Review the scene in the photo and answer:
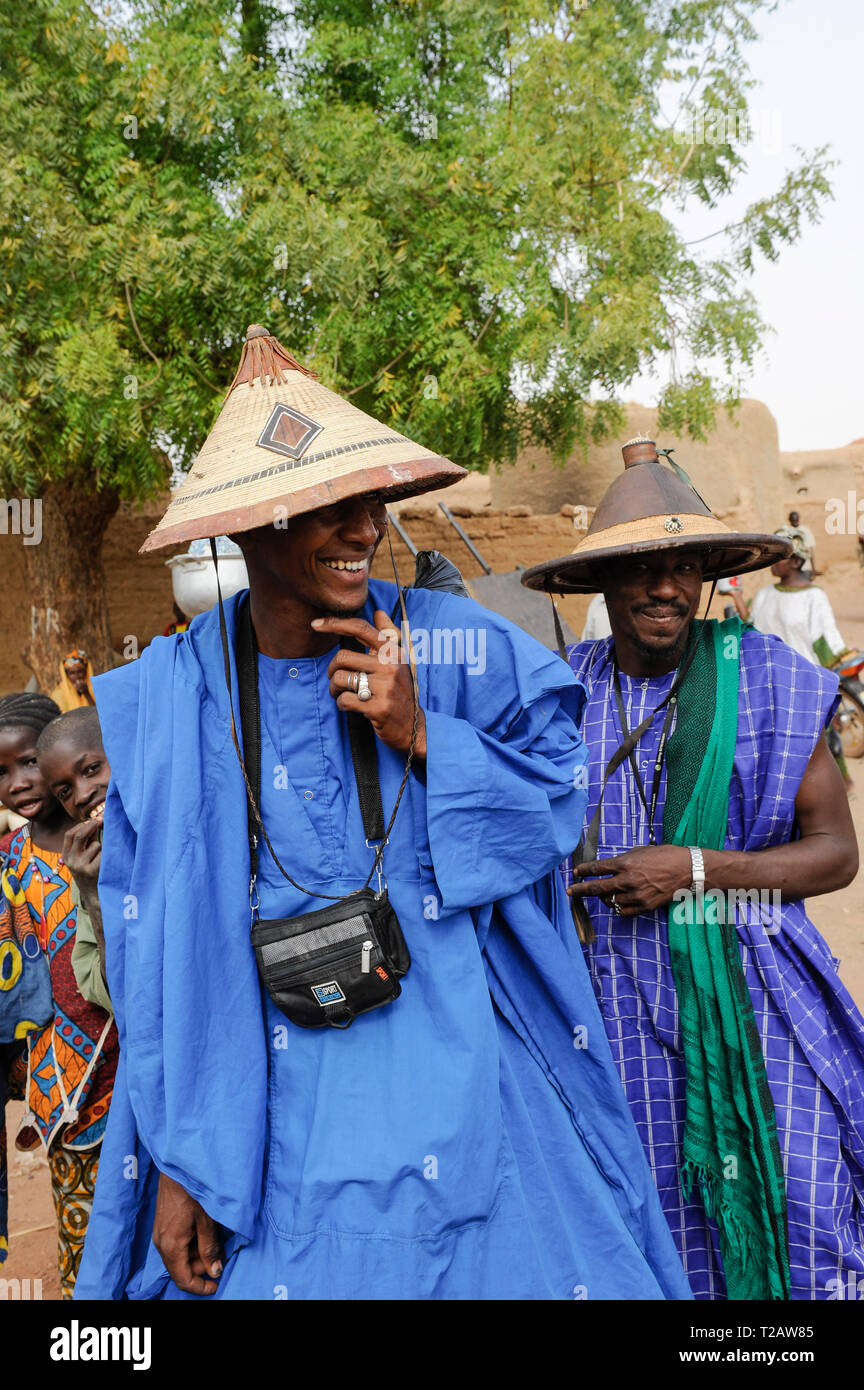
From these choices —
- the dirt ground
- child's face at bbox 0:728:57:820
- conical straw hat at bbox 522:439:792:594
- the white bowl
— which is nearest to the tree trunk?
the white bowl

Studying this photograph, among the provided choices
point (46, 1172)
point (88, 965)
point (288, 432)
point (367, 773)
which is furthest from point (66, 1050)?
point (46, 1172)

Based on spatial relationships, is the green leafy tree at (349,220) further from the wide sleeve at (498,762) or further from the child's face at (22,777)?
the wide sleeve at (498,762)

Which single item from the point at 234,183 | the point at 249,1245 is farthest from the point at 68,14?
the point at 249,1245

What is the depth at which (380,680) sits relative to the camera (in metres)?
1.71

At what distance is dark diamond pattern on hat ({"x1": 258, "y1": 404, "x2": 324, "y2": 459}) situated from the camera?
1788mm

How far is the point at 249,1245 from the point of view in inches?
67.0

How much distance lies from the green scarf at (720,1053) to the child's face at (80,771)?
1.36 metres

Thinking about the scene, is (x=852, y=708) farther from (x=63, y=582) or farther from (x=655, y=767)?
(x=655, y=767)

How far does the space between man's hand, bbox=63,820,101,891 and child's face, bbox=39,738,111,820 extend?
46 cm

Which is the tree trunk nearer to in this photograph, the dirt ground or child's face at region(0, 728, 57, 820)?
the dirt ground

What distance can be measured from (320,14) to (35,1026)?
9.22 meters

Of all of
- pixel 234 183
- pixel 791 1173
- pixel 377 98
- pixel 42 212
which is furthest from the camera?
pixel 377 98
